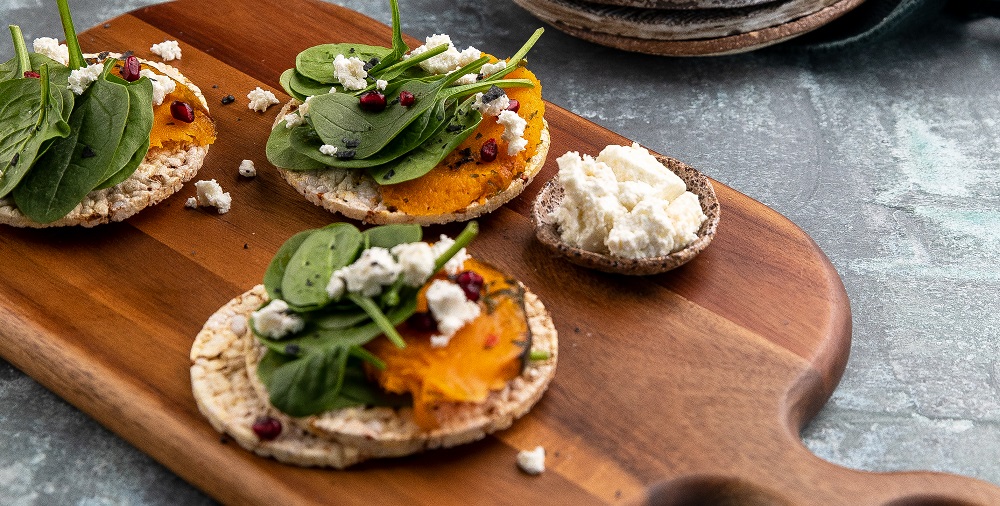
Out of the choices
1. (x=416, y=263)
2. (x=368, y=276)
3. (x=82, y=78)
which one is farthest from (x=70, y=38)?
(x=416, y=263)

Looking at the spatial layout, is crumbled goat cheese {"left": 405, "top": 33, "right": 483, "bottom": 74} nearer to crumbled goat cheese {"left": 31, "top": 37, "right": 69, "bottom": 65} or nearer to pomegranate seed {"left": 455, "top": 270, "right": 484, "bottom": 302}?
pomegranate seed {"left": 455, "top": 270, "right": 484, "bottom": 302}

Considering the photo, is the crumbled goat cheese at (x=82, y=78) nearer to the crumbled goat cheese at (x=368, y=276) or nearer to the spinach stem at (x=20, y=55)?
the spinach stem at (x=20, y=55)

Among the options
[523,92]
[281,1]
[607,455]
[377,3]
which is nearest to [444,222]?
[523,92]

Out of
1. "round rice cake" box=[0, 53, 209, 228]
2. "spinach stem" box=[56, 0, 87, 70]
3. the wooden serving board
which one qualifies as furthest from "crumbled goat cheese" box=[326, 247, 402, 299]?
"spinach stem" box=[56, 0, 87, 70]

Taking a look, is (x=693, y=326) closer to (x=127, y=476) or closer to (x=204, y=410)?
(x=204, y=410)

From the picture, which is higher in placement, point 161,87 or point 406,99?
point 406,99

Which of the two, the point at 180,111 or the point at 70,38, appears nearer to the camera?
the point at 70,38

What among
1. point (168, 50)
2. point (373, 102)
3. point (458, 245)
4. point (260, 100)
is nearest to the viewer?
point (458, 245)

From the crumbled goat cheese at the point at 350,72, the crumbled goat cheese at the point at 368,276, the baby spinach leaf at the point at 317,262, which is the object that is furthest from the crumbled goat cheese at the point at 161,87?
the crumbled goat cheese at the point at 368,276

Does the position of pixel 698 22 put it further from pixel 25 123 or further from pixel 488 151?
pixel 25 123
